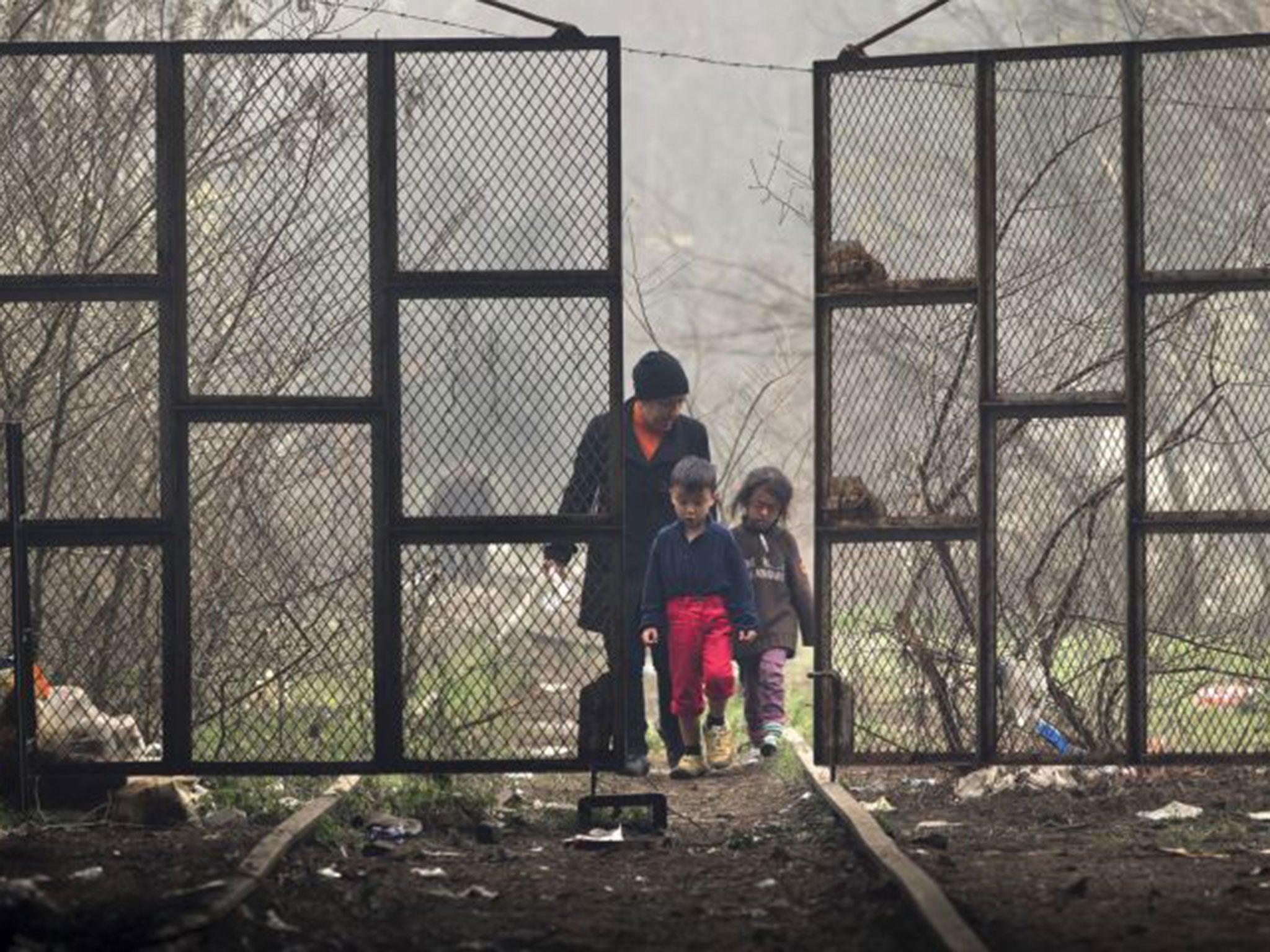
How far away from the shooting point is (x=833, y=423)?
12.9 meters

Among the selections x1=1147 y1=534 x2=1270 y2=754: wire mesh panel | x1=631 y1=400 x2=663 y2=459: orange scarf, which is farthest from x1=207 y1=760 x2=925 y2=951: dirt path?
x1=631 y1=400 x2=663 y2=459: orange scarf

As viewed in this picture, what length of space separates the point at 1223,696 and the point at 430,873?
4.18 meters

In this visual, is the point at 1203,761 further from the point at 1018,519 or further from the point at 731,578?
the point at 731,578

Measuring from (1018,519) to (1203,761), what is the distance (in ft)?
4.67

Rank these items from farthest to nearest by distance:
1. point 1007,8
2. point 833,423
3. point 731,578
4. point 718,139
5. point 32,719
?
point 718,139, point 1007,8, point 731,578, point 833,423, point 32,719

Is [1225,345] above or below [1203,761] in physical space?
above

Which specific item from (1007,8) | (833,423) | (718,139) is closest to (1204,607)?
(833,423)

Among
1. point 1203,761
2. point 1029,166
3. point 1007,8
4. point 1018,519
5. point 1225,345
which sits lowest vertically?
point 1203,761

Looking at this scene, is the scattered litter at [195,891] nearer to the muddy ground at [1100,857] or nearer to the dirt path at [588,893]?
the dirt path at [588,893]

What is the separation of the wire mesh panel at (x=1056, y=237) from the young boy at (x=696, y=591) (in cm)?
204

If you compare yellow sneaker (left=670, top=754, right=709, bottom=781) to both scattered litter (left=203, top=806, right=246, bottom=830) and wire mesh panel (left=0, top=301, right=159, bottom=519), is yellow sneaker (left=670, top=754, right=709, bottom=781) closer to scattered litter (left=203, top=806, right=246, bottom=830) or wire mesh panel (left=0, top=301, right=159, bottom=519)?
scattered litter (left=203, top=806, right=246, bottom=830)

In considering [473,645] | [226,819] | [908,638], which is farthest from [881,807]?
[226,819]

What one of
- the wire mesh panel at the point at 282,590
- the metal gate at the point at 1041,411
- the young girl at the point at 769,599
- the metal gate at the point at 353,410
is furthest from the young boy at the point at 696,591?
the wire mesh panel at the point at 282,590

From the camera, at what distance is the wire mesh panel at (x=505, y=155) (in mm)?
11828
